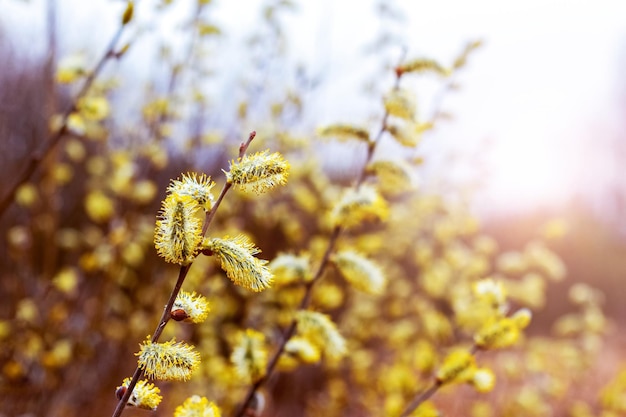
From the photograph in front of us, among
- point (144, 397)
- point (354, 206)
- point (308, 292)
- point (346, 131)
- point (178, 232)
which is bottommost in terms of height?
point (144, 397)

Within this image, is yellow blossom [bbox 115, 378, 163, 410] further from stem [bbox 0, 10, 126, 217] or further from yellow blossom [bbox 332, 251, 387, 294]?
stem [bbox 0, 10, 126, 217]

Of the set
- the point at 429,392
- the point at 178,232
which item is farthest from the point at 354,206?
the point at 178,232

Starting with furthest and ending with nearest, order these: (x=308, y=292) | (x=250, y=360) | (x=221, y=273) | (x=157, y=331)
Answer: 1. (x=221, y=273)
2. (x=308, y=292)
3. (x=250, y=360)
4. (x=157, y=331)

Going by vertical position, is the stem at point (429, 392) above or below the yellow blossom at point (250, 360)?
above

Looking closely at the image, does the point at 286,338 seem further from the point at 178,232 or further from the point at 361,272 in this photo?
the point at 178,232

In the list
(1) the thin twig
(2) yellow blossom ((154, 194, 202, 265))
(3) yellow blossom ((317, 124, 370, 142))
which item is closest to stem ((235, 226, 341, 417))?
(1) the thin twig

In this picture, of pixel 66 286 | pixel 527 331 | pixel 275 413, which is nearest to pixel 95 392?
pixel 66 286

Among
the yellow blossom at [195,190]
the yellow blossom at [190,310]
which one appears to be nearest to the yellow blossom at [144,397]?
the yellow blossom at [190,310]

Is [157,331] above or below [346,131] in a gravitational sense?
below

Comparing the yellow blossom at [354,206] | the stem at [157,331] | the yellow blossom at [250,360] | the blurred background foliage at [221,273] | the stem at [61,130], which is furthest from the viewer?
the blurred background foliage at [221,273]

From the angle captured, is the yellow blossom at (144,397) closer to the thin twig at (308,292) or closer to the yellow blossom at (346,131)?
the thin twig at (308,292)

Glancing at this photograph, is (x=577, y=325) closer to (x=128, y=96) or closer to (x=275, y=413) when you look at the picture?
(x=275, y=413)

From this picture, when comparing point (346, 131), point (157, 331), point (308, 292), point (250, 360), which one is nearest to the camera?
point (157, 331)
